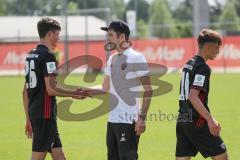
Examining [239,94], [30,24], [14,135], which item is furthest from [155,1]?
[14,135]

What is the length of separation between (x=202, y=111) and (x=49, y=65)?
6.30 feet

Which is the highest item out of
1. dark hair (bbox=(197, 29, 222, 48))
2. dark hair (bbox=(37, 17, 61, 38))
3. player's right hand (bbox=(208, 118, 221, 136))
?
dark hair (bbox=(37, 17, 61, 38))

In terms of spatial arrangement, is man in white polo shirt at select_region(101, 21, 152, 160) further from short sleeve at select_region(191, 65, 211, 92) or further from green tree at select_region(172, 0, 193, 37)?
green tree at select_region(172, 0, 193, 37)

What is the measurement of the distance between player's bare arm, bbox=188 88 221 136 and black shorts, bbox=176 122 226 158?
195 millimetres

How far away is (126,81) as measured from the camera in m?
7.47

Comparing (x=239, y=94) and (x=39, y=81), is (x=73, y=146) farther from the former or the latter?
(x=239, y=94)

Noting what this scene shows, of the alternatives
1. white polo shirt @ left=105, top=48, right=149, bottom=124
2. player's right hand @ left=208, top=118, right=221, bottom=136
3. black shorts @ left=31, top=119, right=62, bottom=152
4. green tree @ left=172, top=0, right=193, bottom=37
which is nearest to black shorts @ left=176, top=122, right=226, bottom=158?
player's right hand @ left=208, top=118, right=221, bottom=136

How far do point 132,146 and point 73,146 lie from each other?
4.71 meters

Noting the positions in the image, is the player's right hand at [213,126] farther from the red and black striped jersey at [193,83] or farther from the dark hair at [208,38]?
the dark hair at [208,38]

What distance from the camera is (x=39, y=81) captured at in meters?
7.59

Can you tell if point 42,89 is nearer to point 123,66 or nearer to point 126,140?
point 123,66

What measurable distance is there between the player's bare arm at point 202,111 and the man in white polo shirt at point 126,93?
522 millimetres

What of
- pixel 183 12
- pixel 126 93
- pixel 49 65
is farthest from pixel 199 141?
pixel 183 12

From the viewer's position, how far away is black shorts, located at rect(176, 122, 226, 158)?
733 cm
